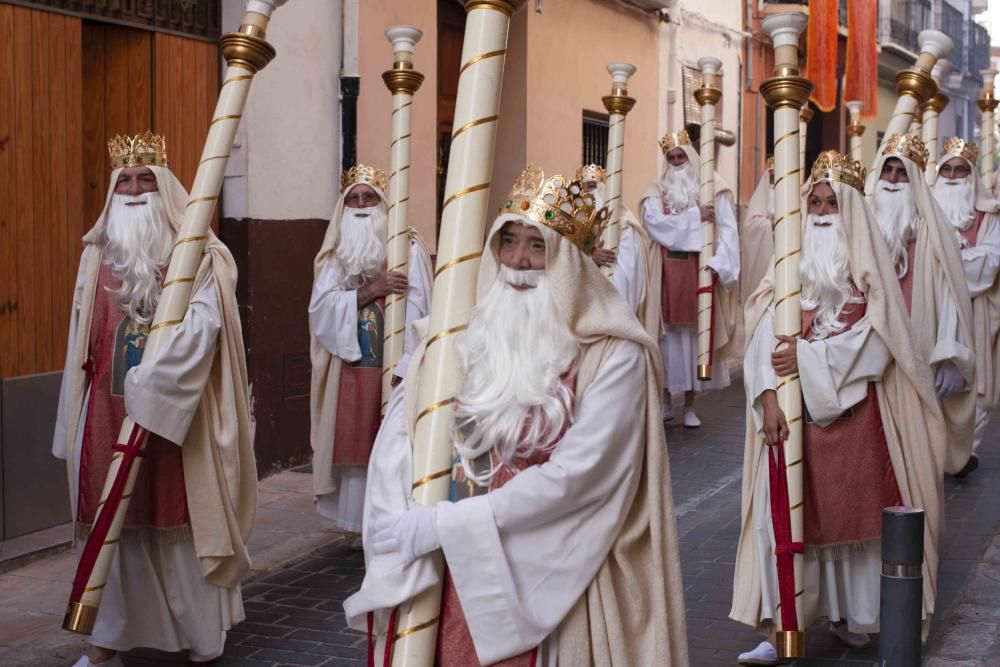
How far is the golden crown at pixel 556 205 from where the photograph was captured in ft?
12.4

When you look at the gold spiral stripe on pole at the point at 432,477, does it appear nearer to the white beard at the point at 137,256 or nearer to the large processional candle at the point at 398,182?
the white beard at the point at 137,256

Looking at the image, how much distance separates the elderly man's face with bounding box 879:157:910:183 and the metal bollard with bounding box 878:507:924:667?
12.7ft

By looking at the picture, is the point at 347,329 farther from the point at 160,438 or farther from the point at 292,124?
the point at 292,124

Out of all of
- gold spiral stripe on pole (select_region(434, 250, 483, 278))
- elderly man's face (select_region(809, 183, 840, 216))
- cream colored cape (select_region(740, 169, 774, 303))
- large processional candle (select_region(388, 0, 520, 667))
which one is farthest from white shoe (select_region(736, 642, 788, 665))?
cream colored cape (select_region(740, 169, 774, 303))

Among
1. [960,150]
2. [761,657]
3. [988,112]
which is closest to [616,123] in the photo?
[960,150]

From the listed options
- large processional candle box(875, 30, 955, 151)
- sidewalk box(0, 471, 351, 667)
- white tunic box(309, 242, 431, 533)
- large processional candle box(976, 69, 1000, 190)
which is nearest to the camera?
sidewalk box(0, 471, 351, 667)

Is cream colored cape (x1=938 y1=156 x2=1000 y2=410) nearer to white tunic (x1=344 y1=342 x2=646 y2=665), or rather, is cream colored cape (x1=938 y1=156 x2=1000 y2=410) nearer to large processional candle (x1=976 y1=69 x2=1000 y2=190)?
large processional candle (x1=976 y1=69 x2=1000 y2=190)

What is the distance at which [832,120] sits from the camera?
89.7 ft

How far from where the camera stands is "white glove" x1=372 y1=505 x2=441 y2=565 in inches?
137

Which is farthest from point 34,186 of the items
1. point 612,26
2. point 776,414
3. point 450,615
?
point 612,26

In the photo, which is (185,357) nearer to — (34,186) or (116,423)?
(116,423)

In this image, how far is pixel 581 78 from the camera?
1525 cm

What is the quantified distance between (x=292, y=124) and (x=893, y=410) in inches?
212

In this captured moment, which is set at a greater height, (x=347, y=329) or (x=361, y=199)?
(x=361, y=199)
